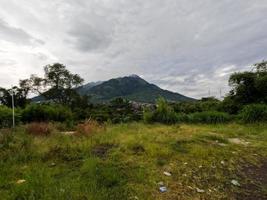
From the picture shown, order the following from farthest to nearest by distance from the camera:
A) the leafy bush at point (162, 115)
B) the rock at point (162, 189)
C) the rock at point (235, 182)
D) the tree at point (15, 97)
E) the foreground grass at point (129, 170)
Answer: the tree at point (15, 97), the leafy bush at point (162, 115), the rock at point (235, 182), the rock at point (162, 189), the foreground grass at point (129, 170)

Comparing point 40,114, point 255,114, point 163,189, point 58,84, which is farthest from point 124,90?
point 163,189

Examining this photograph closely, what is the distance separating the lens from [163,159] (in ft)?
15.3

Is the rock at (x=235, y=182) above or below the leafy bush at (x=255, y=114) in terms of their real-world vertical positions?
below

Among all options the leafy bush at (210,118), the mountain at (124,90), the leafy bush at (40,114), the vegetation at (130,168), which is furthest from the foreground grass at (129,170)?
the mountain at (124,90)

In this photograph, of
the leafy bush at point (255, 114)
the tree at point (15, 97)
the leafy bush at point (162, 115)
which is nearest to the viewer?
the leafy bush at point (255, 114)

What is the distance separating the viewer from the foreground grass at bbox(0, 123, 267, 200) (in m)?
3.24

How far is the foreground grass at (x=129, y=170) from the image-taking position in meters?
3.24

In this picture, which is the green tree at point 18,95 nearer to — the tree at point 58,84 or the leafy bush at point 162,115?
the tree at point 58,84

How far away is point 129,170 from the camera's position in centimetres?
402

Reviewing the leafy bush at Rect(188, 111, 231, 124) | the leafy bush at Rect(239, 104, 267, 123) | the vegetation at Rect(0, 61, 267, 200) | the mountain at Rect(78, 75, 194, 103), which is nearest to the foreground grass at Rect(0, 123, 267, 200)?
the vegetation at Rect(0, 61, 267, 200)

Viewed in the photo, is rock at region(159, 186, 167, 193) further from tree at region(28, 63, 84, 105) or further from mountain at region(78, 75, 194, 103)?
mountain at region(78, 75, 194, 103)

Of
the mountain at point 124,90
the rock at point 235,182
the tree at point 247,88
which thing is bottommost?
the rock at point 235,182

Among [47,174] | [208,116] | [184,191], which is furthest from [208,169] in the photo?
[208,116]

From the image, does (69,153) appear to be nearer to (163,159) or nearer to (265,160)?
(163,159)
